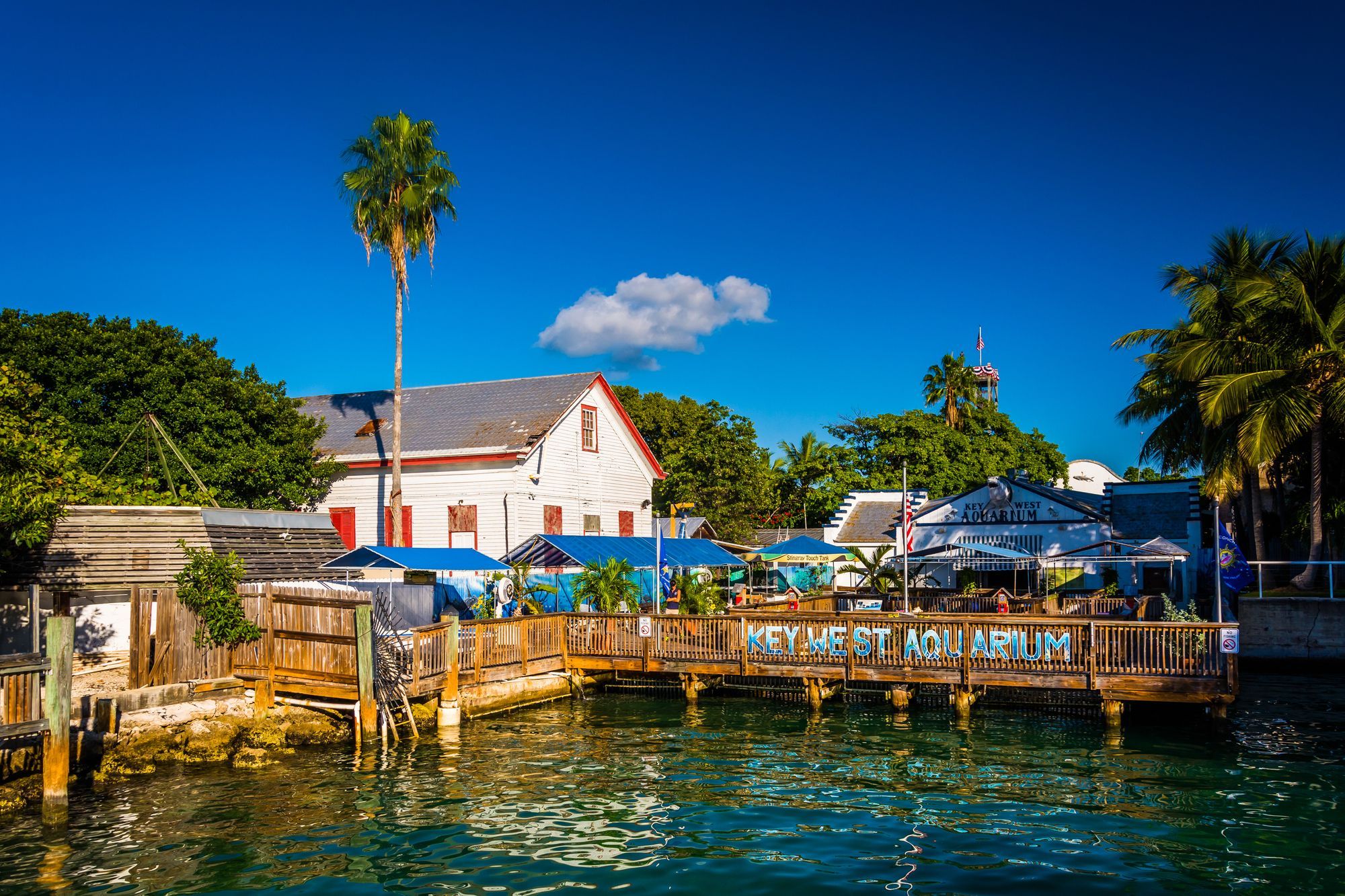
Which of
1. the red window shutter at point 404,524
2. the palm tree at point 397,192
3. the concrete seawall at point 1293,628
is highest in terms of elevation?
the palm tree at point 397,192

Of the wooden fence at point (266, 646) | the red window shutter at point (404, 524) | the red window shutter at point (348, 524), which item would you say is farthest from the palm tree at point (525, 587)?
the red window shutter at point (348, 524)

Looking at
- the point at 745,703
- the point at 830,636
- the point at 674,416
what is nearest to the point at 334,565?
the point at 745,703

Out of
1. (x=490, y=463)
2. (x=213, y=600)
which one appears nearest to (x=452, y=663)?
(x=213, y=600)

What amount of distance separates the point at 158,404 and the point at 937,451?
43.5 m

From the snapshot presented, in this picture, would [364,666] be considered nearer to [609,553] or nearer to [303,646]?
[303,646]

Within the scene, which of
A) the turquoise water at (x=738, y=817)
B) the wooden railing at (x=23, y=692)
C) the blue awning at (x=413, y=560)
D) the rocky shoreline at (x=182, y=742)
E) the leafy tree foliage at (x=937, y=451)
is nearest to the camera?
the turquoise water at (x=738, y=817)

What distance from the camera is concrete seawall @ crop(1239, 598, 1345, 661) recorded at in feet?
95.6

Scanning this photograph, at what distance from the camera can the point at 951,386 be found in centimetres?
6850

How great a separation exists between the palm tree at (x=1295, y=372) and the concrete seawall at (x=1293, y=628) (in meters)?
3.11

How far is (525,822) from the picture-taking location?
14.6m

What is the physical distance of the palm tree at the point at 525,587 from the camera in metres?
29.4

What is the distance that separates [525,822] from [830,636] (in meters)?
10.8

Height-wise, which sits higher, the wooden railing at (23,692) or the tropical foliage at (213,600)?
the tropical foliage at (213,600)

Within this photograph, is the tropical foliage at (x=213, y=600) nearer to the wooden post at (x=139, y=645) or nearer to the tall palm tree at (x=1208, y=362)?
the wooden post at (x=139, y=645)
